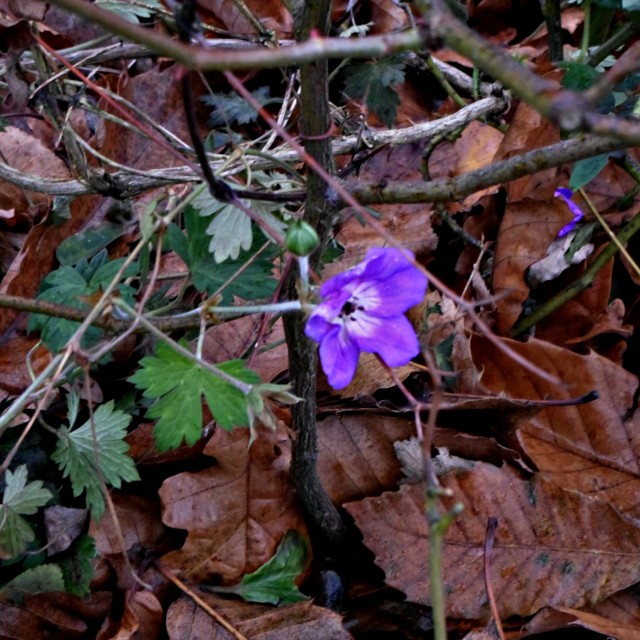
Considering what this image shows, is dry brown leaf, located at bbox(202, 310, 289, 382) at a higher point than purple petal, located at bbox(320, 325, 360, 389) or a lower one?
lower

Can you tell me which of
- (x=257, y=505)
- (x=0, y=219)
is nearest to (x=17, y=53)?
(x=0, y=219)

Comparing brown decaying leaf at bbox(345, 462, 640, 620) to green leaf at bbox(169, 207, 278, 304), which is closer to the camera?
green leaf at bbox(169, 207, 278, 304)

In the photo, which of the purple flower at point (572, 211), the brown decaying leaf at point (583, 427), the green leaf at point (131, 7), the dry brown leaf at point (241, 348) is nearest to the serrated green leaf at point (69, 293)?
the dry brown leaf at point (241, 348)

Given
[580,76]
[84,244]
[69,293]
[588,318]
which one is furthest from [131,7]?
[588,318]

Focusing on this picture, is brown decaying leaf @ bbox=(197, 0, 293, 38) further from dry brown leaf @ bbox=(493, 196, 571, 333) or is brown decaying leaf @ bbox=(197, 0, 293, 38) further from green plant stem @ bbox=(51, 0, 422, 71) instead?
green plant stem @ bbox=(51, 0, 422, 71)

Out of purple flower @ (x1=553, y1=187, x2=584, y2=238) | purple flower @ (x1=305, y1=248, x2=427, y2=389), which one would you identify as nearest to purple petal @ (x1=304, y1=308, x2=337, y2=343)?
purple flower @ (x1=305, y1=248, x2=427, y2=389)

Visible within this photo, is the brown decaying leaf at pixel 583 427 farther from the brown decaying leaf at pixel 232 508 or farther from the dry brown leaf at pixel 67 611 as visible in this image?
the dry brown leaf at pixel 67 611
